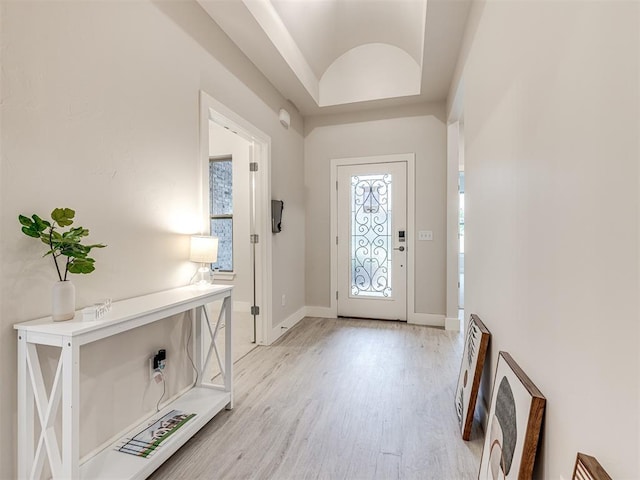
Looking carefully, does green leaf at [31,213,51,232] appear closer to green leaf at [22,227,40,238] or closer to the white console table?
green leaf at [22,227,40,238]

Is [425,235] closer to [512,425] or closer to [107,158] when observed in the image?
[512,425]

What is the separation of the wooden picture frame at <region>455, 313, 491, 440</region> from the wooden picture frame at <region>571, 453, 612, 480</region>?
3.30ft

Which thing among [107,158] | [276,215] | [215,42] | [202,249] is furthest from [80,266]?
[276,215]

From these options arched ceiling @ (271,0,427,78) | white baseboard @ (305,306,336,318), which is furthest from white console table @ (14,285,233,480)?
white baseboard @ (305,306,336,318)

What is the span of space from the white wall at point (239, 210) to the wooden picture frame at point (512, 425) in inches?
149

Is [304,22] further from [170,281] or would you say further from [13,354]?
[13,354]

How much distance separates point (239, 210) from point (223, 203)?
1.10 feet

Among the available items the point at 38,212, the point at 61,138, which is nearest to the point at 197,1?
the point at 61,138

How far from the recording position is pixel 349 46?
3906 millimetres

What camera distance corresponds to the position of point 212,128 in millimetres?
4844

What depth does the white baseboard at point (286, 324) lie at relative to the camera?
352cm

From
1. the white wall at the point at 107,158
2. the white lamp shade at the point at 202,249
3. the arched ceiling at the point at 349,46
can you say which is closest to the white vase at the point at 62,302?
the white wall at the point at 107,158

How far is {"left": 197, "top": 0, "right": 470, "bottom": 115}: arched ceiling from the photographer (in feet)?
8.28

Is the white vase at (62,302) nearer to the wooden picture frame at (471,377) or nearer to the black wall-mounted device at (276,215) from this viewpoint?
the wooden picture frame at (471,377)
